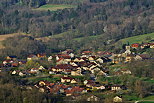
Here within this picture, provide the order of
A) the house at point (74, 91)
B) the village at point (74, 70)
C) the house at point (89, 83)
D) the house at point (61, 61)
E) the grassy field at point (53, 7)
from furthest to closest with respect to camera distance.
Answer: the grassy field at point (53, 7) → the house at point (61, 61) → the house at point (89, 83) → the village at point (74, 70) → the house at point (74, 91)

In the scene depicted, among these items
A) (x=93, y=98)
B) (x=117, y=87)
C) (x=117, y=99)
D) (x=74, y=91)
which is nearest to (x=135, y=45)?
(x=117, y=87)

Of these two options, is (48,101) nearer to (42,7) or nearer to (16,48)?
(16,48)

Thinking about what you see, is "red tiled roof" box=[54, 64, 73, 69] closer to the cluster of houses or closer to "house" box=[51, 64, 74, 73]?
"house" box=[51, 64, 74, 73]

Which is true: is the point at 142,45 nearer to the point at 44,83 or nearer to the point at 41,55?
the point at 41,55

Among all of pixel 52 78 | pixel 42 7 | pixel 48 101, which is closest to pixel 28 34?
pixel 42 7

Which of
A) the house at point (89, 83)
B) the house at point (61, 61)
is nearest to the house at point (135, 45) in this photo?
the house at point (61, 61)

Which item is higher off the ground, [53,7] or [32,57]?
[32,57]

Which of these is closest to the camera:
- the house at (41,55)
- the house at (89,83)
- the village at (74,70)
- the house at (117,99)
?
the house at (117,99)

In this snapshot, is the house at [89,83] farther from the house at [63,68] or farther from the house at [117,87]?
the house at [63,68]
